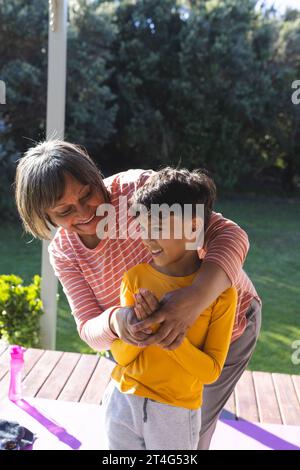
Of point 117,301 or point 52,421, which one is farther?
point 52,421

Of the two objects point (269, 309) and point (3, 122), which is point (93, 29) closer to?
point (3, 122)

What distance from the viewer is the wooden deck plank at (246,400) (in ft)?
8.76

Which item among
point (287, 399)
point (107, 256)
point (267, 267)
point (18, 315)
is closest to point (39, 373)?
point (18, 315)

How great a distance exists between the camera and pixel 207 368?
53.4 inches

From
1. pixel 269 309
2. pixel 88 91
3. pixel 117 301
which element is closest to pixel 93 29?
pixel 88 91

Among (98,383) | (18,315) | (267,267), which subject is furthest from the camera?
(267,267)

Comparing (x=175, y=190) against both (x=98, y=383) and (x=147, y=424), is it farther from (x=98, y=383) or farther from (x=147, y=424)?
(x=98, y=383)

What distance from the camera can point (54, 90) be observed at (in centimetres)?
330

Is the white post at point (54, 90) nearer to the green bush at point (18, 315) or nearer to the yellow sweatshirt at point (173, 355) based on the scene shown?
the green bush at point (18, 315)

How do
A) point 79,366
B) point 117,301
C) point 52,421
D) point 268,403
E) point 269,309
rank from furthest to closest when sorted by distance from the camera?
point 269,309, point 79,366, point 268,403, point 52,421, point 117,301

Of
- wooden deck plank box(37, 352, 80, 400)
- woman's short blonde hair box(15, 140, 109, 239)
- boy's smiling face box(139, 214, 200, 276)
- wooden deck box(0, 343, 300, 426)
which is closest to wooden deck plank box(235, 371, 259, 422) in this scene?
wooden deck box(0, 343, 300, 426)

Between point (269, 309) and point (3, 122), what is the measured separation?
3.42 meters

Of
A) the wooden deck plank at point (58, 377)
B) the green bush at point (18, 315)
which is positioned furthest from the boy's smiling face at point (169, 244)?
the green bush at point (18, 315)

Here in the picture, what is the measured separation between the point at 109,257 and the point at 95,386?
58.4 inches
